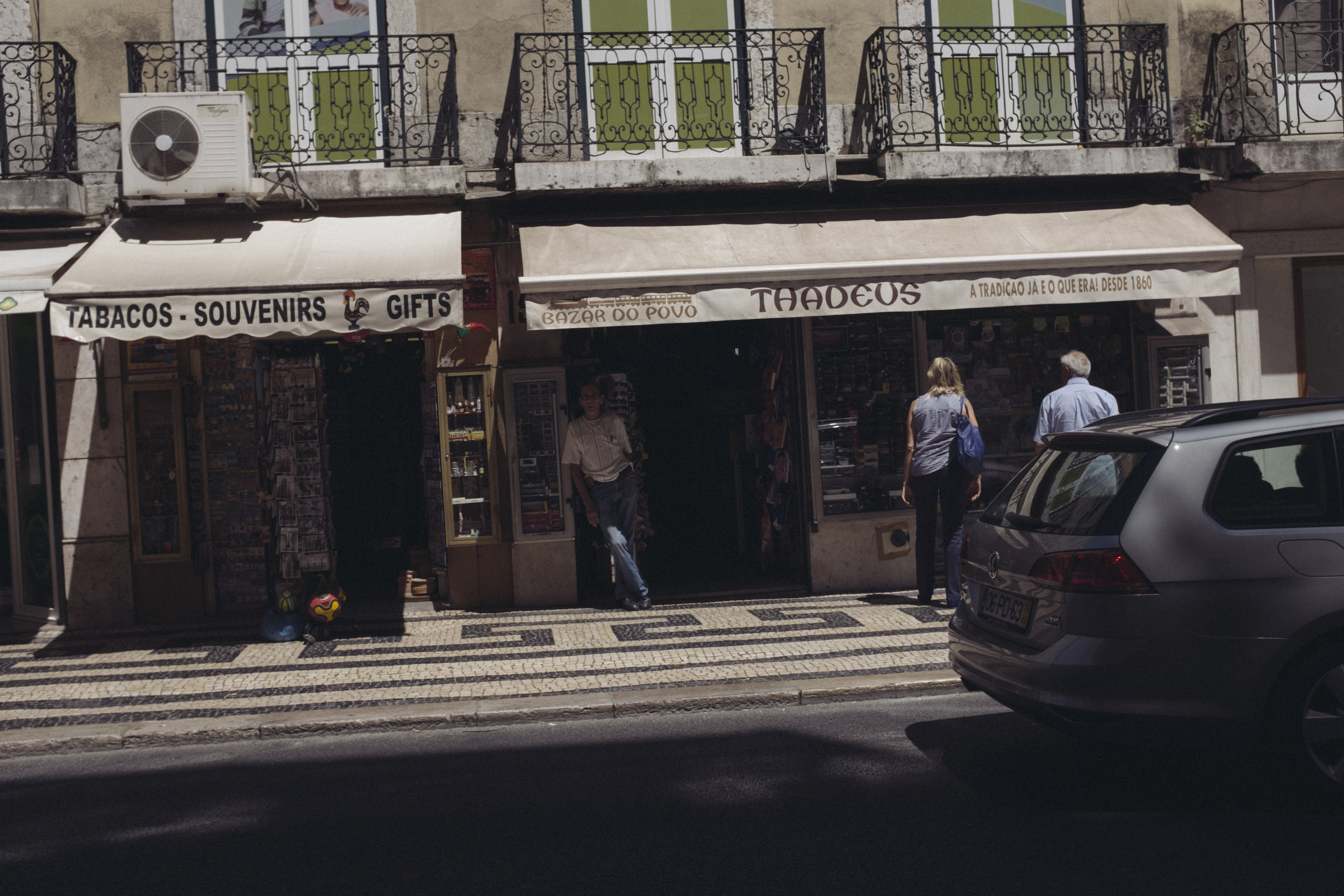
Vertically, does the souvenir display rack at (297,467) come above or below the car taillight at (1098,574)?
above

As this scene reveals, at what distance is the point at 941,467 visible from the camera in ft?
30.5

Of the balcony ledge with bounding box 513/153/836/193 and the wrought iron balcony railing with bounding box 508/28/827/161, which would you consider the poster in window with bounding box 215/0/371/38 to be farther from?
the balcony ledge with bounding box 513/153/836/193

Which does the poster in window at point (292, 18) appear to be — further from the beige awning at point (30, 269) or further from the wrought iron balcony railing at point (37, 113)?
the beige awning at point (30, 269)

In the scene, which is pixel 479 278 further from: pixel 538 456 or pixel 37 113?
pixel 37 113

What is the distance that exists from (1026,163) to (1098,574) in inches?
277

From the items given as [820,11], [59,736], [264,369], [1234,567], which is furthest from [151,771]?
[820,11]

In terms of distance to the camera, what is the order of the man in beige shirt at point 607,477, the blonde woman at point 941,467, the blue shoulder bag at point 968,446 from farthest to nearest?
1. the man in beige shirt at point 607,477
2. the blonde woman at point 941,467
3. the blue shoulder bag at point 968,446

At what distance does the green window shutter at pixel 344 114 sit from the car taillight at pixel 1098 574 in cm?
798

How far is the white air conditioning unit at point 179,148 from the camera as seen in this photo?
9.77 meters

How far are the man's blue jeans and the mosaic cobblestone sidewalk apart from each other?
1.01 feet

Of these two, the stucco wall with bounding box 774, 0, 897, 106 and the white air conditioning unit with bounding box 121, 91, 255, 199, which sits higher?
the stucco wall with bounding box 774, 0, 897, 106

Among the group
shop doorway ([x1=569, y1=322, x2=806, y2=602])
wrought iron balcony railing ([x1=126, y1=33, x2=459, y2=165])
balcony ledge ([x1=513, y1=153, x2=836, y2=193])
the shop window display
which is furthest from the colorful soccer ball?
the shop window display

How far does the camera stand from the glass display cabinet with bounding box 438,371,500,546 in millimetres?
10469

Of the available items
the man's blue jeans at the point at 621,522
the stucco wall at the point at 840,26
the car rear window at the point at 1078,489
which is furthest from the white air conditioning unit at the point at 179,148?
the car rear window at the point at 1078,489
